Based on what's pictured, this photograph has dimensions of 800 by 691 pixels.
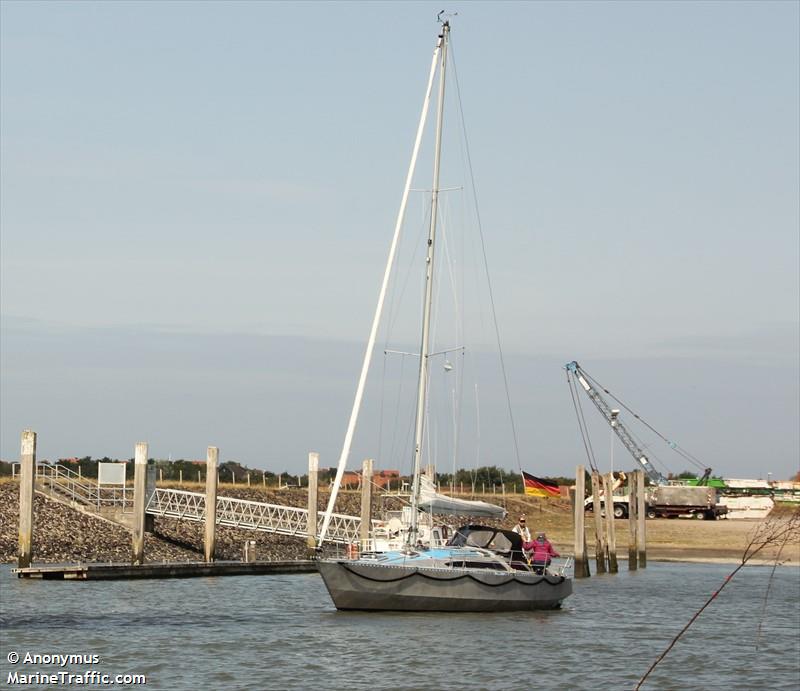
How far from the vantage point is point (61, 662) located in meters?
27.0

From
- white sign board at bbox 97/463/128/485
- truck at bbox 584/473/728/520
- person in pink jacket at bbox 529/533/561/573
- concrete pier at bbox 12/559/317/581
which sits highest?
white sign board at bbox 97/463/128/485

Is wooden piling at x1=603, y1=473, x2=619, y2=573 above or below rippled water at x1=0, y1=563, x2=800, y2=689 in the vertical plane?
above

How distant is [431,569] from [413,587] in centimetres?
75

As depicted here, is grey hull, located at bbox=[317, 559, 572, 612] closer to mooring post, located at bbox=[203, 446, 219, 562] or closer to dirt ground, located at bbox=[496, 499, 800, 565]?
mooring post, located at bbox=[203, 446, 219, 562]

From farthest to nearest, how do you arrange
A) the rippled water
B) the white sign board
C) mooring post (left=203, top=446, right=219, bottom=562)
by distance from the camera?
the white sign board
mooring post (left=203, top=446, right=219, bottom=562)
the rippled water

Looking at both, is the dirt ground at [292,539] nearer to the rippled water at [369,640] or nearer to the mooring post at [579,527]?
the rippled water at [369,640]

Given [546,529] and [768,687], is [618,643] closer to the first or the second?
[768,687]

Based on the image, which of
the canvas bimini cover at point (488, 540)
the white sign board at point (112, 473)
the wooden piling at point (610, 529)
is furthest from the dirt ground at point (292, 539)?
the canvas bimini cover at point (488, 540)

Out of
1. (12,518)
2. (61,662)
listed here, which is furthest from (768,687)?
(12,518)

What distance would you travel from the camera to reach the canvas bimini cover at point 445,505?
37.8m

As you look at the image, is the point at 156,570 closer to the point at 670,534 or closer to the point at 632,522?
the point at 632,522

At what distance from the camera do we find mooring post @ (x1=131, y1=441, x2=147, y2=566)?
4578 centimetres

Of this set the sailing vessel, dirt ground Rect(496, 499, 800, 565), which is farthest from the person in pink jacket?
dirt ground Rect(496, 499, 800, 565)

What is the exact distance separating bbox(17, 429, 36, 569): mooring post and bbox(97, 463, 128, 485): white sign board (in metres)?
9.14
